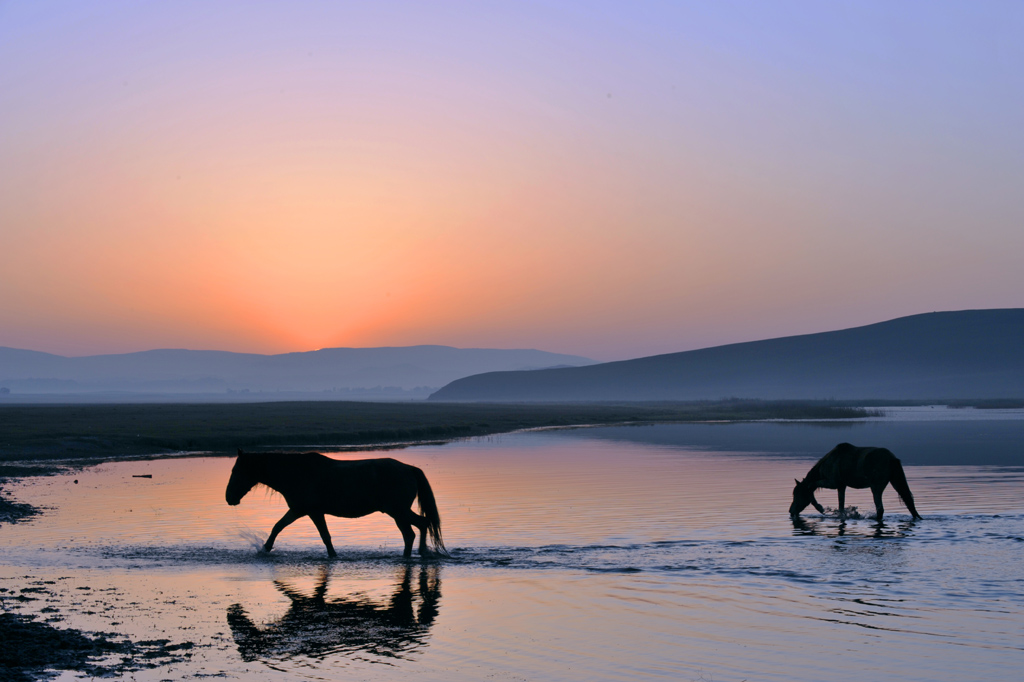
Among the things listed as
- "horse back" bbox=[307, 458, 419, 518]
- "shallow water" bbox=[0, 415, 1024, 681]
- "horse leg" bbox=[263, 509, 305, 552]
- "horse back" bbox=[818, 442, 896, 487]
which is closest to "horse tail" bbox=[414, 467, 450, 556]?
"horse back" bbox=[307, 458, 419, 518]

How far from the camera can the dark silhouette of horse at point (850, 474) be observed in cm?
1984

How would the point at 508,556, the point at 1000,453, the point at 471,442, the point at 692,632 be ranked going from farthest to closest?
the point at 471,442 → the point at 1000,453 → the point at 508,556 → the point at 692,632

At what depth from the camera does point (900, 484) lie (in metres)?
19.5

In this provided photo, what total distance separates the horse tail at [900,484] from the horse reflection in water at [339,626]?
439 inches

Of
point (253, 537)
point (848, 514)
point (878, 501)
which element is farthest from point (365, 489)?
point (848, 514)

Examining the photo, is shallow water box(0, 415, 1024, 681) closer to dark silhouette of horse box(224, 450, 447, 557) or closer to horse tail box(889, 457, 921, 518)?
horse tail box(889, 457, 921, 518)

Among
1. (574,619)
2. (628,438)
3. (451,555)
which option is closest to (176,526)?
(451,555)

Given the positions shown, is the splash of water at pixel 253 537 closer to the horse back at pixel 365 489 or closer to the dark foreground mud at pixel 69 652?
the horse back at pixel 365 489

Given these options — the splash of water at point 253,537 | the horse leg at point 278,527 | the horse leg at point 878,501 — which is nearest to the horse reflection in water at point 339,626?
the horse leg at point 278,527

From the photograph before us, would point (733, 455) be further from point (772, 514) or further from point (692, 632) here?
point (692, 632)

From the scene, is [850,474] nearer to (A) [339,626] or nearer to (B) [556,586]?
(B) [556,586]

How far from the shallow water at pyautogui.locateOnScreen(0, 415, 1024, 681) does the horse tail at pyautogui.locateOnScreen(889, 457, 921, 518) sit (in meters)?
0.45

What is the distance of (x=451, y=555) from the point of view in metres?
15.5

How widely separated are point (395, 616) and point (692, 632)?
3502 mm
